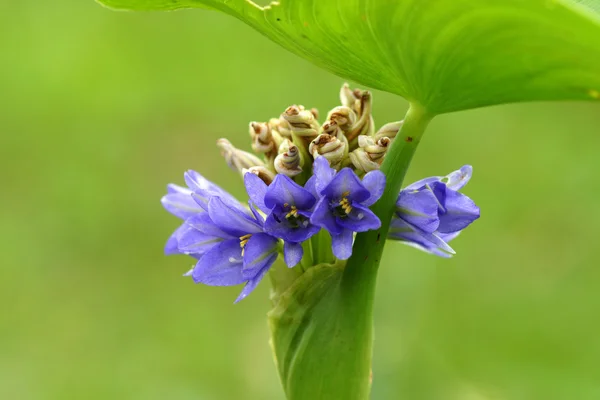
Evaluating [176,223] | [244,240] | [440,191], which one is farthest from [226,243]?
[176,223]

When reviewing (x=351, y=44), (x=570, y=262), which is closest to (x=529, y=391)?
(x=570, y=262)

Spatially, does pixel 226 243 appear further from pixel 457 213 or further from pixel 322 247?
pixel 457 213

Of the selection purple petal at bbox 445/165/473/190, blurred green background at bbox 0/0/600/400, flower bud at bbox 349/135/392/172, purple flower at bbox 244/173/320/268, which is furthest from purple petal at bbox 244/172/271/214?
blurred green background at bbox 0/0/600/400

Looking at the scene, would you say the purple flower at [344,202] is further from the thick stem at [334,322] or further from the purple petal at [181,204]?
the purple petal at [181,204]

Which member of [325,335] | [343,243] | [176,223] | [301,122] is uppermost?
[301,122]

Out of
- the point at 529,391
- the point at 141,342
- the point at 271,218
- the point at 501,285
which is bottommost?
the point at 141,342

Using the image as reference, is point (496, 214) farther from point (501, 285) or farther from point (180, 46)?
point (180, 46)

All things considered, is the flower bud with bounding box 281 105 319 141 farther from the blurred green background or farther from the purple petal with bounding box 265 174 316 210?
the blurred green background
